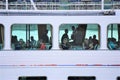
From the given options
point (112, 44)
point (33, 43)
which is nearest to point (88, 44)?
point (112, 44)

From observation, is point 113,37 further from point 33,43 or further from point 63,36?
point 33,43

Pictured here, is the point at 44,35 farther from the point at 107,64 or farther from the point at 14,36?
the point at 107,64

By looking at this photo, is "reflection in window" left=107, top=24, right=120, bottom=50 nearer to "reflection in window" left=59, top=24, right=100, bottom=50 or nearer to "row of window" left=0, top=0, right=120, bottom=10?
"reflection in window" left=59, top=24, right=100, bottom=50

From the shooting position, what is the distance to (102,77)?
11094 millimetres

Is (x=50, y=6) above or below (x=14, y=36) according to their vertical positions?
above

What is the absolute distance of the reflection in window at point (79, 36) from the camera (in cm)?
1109

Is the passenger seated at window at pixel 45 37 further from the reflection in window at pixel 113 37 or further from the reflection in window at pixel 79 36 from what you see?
the reflection in window at pixel 113 37

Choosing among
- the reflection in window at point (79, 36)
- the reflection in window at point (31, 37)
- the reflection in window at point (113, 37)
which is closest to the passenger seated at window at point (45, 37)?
the reflection in window at point (31, 37)

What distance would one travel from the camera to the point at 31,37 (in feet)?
36.5

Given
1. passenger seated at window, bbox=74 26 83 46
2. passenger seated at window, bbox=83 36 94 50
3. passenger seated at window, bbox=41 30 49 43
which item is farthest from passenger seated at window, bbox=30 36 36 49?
passenger seated at window, bbox=83 36 94 50

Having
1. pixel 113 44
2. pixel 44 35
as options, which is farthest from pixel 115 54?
pixel 44 35

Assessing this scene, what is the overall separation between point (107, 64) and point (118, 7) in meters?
1.61

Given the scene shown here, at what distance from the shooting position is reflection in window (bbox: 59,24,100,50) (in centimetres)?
1109

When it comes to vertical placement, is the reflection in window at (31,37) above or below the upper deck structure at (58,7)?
below
